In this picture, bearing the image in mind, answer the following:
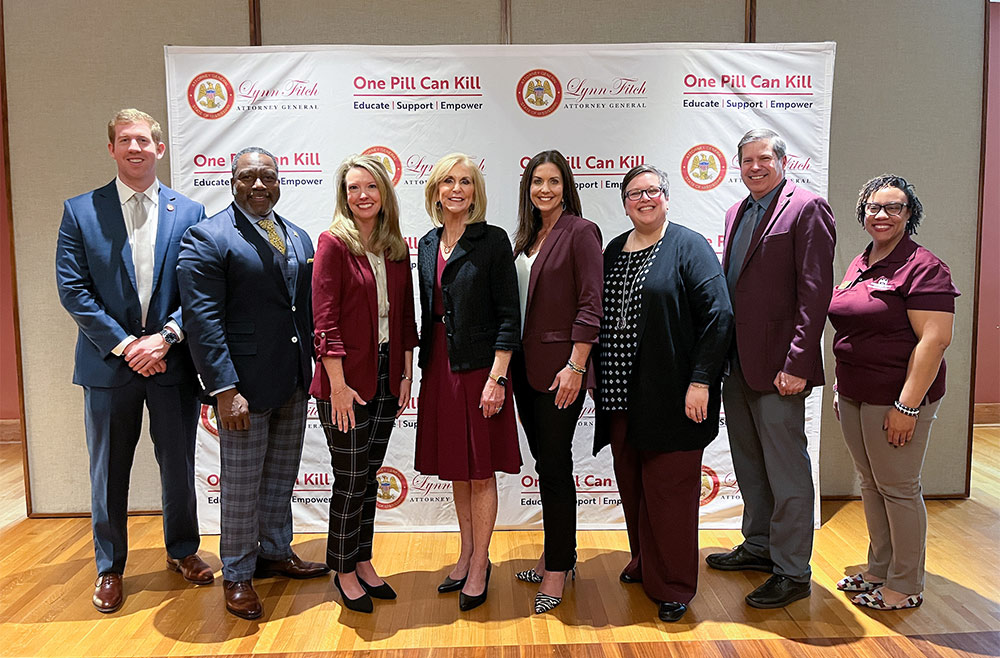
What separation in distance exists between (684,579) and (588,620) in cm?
38

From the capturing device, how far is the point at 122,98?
3629 mm

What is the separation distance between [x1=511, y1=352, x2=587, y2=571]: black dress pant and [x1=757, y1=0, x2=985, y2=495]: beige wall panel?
1893 mm

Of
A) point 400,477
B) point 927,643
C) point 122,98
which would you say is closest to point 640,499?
point 927,643

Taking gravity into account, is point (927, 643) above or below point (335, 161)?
below

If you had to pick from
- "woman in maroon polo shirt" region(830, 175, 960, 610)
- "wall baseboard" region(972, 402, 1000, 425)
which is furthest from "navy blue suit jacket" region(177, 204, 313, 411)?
"wall baseboard" region(972, 402, 1000, 425)

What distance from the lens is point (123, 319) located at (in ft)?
9.16

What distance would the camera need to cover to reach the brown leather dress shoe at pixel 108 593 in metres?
2.80

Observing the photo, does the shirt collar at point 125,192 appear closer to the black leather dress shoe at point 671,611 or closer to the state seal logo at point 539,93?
the state seal logo at point 539,93

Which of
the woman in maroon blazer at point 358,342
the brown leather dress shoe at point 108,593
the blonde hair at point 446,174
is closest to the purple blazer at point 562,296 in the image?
the blonde hair at point 446,174

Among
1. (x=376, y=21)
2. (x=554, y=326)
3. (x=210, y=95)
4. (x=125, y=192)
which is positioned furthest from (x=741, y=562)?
(x=210, y=95)

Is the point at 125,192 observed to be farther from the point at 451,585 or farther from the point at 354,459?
the point at 451,585

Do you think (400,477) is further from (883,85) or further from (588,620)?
(883,85)

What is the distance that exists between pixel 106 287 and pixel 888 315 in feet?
9.35

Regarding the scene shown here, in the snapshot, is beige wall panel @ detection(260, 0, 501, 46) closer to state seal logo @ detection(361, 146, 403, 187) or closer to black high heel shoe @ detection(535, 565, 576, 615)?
state seal logo @ detection(361, 146, 403, 187)
